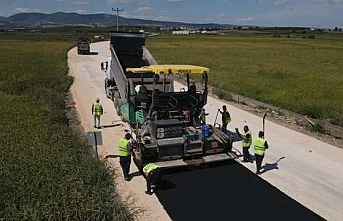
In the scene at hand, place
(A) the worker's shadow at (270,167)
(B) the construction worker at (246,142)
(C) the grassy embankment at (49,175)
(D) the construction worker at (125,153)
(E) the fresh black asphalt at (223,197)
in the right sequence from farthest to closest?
(B) the construction worker at (246,142) < (A) the worker's shadow at (270,167) < (D) the construction worker at (125,153) < (E) the fresh black asphalt at (223,197) < (C) the grassy embankment at (49,175)

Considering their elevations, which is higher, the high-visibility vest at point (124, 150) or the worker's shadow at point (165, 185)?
the high-visibility vest at point (124, 150)

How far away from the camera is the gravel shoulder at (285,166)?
335 inches

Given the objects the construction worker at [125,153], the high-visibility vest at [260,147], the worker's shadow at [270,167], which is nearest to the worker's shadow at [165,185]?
the construction worker at [125,153]

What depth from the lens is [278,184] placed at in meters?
9.59

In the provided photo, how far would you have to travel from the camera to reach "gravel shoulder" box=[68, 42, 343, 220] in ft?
27.9

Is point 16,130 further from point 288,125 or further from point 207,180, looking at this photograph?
point 288,125

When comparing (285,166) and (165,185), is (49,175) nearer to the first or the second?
(165,185)

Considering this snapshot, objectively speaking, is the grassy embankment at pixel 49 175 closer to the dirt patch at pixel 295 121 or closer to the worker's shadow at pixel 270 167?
the worker's shadow at pixel 270 167

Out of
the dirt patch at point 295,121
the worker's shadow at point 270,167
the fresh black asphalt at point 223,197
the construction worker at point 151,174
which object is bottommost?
the dirt patch at point 295,121

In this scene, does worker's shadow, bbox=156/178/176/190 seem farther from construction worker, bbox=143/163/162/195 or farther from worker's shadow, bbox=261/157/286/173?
worker's shadow, bbox=261/157/286/173

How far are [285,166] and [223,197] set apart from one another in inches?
123

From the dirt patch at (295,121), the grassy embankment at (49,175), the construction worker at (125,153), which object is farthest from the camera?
the dirt patch at (295,121)

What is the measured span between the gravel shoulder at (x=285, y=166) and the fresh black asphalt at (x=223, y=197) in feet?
1.10

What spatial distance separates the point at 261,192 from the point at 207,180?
4.85 ft
